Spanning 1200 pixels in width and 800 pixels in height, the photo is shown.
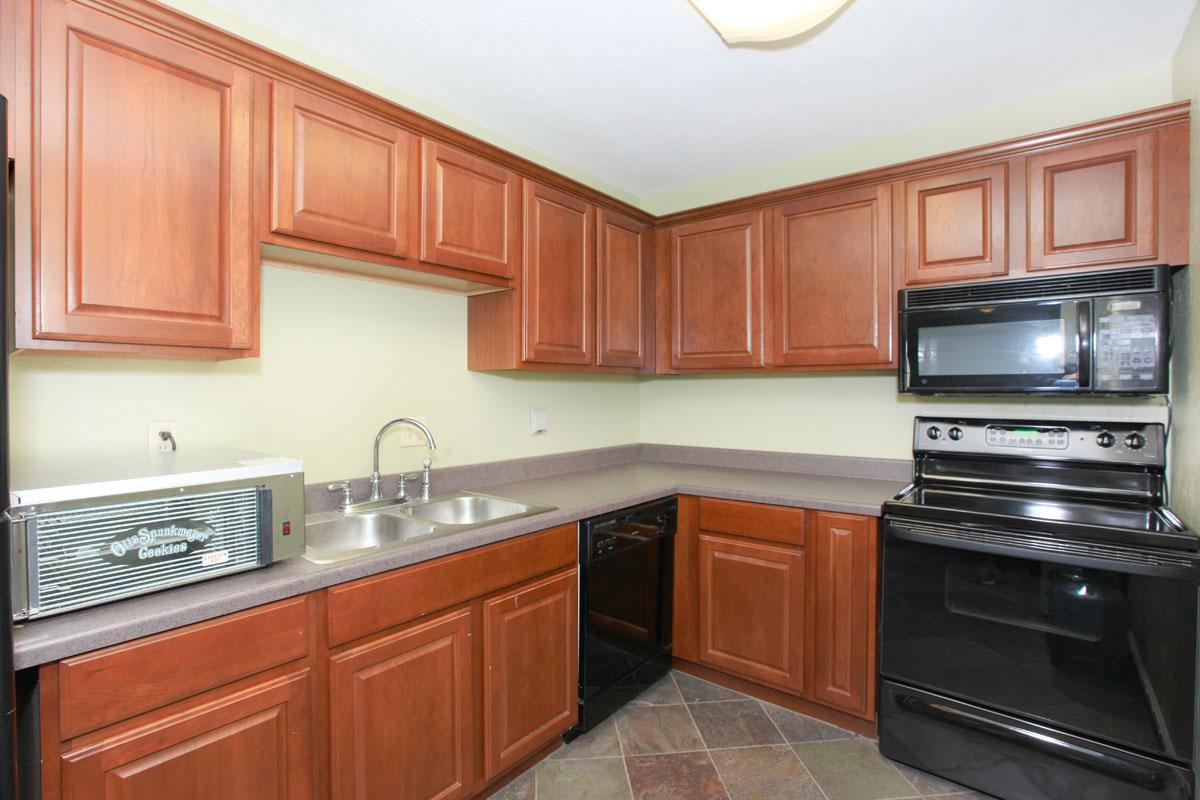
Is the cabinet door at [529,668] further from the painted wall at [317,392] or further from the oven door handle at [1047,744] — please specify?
the oven door handle at [1047,744]

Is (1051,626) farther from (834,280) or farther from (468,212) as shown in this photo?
(468,212)

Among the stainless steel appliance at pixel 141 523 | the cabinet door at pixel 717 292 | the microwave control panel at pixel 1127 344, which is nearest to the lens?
the stainless steel appliance at pixel 141 523

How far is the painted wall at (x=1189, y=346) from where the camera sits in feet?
5.52

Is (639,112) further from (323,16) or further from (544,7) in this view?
(323,16)

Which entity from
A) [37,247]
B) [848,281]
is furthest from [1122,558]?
[37,247]

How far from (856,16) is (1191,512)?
1814 millimetres

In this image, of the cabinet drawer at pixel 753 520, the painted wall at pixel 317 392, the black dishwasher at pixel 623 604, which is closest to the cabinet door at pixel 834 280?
the cabinet drawer at pixel 753 520

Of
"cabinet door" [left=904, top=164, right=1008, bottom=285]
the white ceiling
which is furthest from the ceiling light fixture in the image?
"cabinet door" [left=904, top=164, right=1008, bottom=285]

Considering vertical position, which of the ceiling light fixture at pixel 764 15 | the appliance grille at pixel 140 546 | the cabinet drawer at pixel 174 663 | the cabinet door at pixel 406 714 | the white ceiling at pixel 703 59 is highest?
the white ceiling at pixel 703 59

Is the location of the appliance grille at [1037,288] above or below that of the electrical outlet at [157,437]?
above

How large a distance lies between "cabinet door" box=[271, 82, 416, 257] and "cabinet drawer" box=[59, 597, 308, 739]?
1.00 m

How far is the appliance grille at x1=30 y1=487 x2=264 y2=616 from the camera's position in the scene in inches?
40.4

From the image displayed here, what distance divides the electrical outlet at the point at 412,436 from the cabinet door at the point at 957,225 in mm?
2025

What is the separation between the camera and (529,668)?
1840mm
